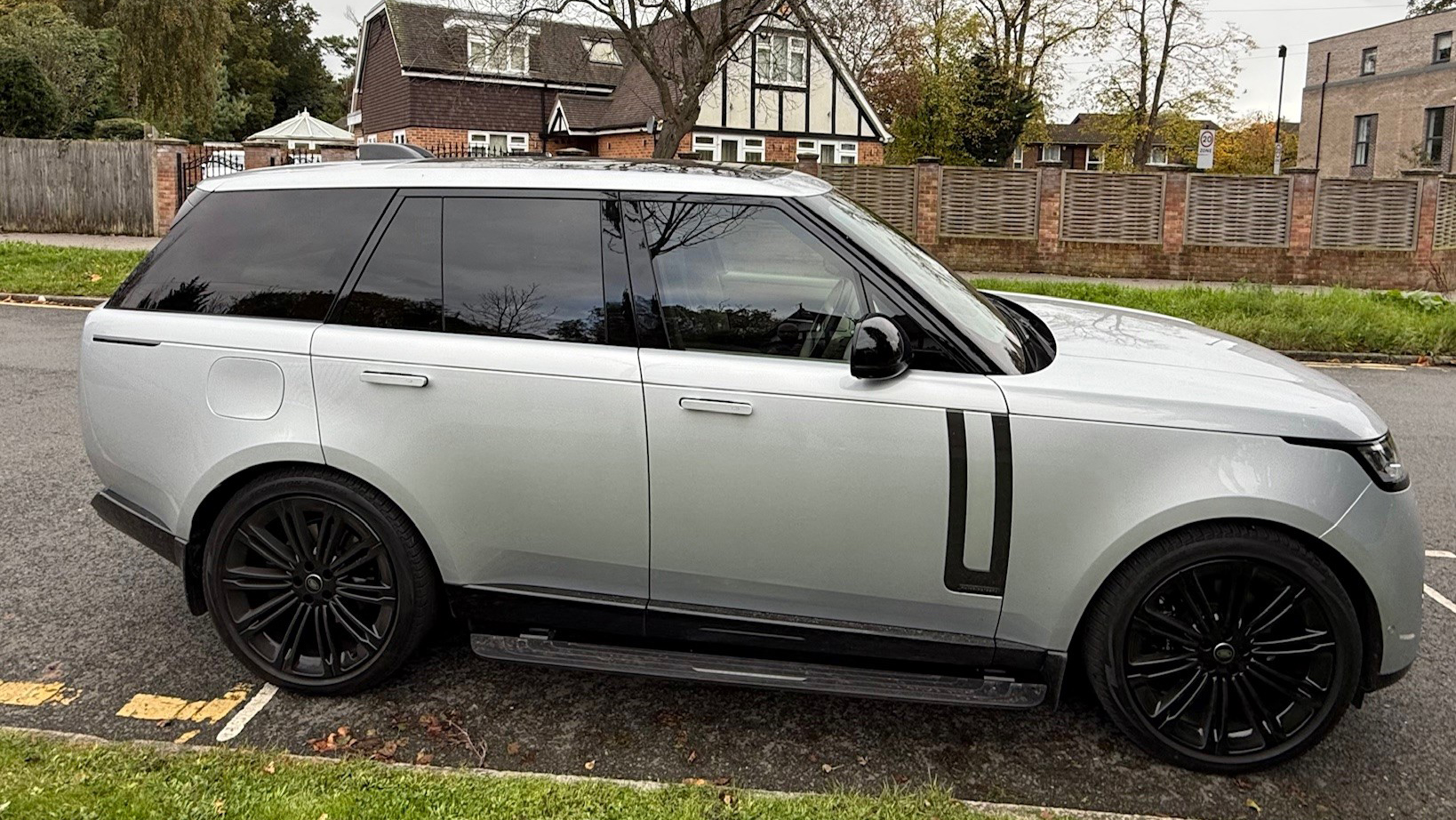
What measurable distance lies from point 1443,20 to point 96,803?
62.9 m

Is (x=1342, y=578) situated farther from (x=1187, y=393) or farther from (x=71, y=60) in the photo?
(x=71, y=60)

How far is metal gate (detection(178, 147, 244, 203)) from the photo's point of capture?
2316 centimetres

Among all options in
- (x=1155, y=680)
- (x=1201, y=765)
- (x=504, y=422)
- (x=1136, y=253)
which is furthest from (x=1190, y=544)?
(x=1136, y=253)

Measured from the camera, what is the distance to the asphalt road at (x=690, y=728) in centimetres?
335

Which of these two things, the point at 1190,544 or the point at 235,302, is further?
the point at 235,302

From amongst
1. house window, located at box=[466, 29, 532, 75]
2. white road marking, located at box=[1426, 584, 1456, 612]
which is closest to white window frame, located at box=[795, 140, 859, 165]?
house window, located at box=[466, 29, 532, 75]

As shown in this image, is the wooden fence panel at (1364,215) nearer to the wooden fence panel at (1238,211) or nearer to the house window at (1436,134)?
the wooden fence panel at (1238,211)

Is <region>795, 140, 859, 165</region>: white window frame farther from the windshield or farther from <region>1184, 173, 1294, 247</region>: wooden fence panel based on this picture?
the windshield

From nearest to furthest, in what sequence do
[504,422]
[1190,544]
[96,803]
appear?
[96,803] → [1190,544] → [504,422]

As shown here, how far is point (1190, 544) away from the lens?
325 centimetres

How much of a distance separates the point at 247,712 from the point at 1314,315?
44.0 ft

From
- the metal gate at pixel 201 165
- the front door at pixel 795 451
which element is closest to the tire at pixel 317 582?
the front door at pixel 795 451

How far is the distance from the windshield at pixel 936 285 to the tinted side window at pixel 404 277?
130cm

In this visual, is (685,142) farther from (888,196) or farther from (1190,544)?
(1190,544)
